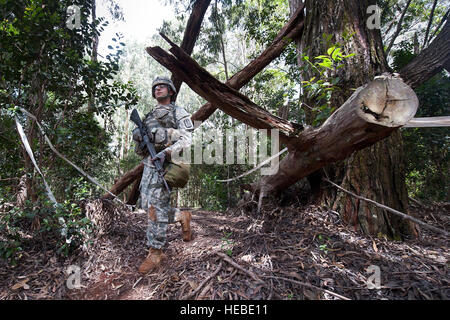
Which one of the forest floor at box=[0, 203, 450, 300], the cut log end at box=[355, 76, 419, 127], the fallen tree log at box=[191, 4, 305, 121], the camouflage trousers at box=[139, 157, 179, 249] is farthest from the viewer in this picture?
the fallen tree log at box=[191, 4, 305, 121]

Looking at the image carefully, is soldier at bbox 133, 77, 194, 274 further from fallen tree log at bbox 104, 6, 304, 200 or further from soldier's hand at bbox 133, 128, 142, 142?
fallen tree log at bbox 104, 6, 304, 200

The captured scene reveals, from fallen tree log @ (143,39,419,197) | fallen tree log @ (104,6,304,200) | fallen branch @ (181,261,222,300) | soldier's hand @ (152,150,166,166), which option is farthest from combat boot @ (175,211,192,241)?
fallen tree log @ (104,6,304,200)

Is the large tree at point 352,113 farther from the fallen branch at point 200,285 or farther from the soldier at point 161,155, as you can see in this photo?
the fallen branch at point 200,285

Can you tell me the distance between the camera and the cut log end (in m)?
1.39

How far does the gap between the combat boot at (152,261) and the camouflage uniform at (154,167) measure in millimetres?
56

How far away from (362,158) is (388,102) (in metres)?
1.06

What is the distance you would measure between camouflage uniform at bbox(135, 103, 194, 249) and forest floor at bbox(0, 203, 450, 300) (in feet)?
1.07

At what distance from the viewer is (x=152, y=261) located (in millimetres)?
2078

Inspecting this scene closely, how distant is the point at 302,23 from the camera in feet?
10.5

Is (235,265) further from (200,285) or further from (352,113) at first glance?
(352,113)

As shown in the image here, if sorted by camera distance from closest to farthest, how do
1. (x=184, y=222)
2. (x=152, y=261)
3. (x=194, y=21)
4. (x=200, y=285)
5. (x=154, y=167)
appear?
(x=200, y=285) → (x=152, y=261) → (x=154, y=167) → (x=184, y=222) → (x=194, y=21)

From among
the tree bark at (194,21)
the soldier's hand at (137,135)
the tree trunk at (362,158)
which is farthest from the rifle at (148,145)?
the tree bark at (194,21)

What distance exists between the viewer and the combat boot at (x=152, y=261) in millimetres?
2014

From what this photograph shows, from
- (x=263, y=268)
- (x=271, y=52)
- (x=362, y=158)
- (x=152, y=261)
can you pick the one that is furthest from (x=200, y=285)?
(x=271, y=52)
